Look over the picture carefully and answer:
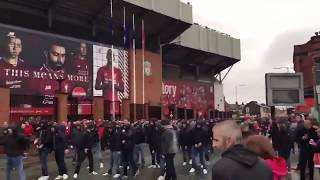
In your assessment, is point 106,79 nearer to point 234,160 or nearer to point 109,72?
point 109,72

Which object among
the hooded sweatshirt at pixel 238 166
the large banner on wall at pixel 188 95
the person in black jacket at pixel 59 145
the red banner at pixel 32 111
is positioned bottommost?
the person in black jacket at pixel 59 145

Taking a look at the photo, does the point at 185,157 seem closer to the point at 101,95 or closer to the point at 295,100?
the point at 295,100

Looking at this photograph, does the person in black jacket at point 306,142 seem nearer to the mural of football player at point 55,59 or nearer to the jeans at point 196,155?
the jeans at point 196,155

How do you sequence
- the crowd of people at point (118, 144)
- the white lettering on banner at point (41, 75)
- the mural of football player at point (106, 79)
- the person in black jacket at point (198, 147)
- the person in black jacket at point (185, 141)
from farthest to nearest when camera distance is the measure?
the mural of football player at point (106, 79) < the white lettering on banner at point (41, 75) < the person in black jacket at point (185, 141) < the person in black jacket at point (198, 147) < the crowd of people at point (118, 144)

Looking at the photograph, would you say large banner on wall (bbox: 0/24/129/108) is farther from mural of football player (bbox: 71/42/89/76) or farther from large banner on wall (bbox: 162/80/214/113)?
large banner on wall (bbox: 162/80/214/113)

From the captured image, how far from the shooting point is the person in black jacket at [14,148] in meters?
13.2

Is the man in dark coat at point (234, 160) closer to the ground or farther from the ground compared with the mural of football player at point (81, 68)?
closer to the ground

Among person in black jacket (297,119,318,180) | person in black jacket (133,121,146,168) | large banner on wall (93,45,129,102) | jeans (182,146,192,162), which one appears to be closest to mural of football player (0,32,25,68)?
large banner on wall (93,45,129,102)

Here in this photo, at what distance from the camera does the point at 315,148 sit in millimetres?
12250

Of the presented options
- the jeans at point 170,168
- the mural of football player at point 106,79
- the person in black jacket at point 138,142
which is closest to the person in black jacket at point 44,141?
the person in black jacket at point 138,142

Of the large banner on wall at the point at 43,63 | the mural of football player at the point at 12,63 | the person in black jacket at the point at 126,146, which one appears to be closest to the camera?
the person in black jacket at the point at 126,146

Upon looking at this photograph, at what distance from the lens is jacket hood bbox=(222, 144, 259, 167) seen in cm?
387

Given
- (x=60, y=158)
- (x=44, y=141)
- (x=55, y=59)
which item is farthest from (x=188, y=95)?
(x=44, y=141)

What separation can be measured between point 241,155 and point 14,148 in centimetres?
1017
